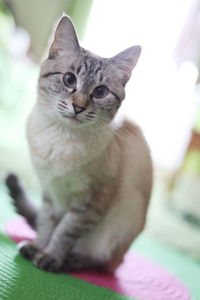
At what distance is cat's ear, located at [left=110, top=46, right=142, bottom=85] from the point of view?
1.33 m

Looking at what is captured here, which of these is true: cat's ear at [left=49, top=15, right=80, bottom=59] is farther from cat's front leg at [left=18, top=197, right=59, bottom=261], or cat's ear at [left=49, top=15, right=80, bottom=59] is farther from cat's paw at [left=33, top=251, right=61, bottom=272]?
Result: cat's paw at [left=33, top=251, right=61, bottom=272]

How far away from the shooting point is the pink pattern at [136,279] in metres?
1.31

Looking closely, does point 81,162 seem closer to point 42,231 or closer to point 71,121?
point 71,121

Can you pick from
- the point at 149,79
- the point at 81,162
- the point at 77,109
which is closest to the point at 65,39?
the point at 77,109

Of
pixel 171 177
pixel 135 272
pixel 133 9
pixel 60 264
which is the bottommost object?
pixel 171 177

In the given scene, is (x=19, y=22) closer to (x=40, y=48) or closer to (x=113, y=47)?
(x=40, y=48)

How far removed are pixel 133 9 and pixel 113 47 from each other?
0.37 metres

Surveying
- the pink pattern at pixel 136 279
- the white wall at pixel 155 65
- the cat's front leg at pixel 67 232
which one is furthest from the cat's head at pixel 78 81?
the white wall at pixel 155 65

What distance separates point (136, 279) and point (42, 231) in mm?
445

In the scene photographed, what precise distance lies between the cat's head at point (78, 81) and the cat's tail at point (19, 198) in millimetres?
344

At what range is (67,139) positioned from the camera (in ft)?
4.30

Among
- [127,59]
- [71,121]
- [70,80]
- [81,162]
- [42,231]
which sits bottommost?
[42,231]

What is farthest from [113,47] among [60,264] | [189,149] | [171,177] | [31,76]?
[60,264]

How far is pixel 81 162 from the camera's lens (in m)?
1.28
